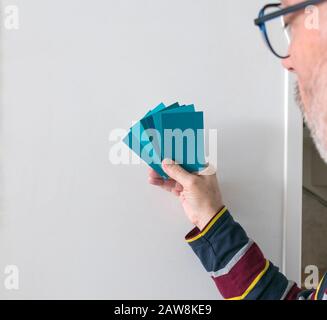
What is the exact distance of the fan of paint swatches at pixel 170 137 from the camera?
2.24 ft

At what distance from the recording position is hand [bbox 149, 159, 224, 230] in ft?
2.30

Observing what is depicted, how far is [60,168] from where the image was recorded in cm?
70

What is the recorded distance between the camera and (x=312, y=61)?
54 cm

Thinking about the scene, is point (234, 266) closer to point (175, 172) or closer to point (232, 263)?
point (232, 263)

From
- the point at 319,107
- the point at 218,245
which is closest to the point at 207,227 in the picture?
the point at 218,245

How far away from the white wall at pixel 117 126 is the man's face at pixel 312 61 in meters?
0.19

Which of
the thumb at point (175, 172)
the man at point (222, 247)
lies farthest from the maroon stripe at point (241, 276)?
the thumb at point (175, 172)

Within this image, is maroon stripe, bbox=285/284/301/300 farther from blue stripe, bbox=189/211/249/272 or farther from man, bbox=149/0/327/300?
blue stripe, bbox=189/211/249/272

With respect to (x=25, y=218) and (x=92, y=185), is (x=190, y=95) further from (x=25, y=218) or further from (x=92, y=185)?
(x=25, y=218)

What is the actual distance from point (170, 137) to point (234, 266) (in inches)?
9.7

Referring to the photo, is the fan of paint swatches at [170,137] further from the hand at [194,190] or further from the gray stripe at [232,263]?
the gray stripe at [232,263]

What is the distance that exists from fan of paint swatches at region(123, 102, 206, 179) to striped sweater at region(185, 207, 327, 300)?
0.37 ft

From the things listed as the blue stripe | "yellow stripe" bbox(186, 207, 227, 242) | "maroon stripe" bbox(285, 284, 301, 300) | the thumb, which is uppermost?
the thumb

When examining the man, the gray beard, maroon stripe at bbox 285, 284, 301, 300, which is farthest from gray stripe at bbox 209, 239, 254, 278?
the gray beard
